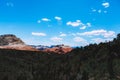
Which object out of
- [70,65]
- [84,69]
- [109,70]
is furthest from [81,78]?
[70,65]

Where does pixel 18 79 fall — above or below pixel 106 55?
below

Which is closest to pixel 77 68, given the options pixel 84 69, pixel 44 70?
pixel 84 69

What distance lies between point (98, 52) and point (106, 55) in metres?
7.57

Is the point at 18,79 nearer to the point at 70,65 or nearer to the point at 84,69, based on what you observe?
the point at 70,65

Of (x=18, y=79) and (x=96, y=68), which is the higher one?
(x=96, y=68)

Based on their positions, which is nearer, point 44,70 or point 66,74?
point 66,74

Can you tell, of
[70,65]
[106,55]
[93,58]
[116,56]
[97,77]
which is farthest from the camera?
[70,65]

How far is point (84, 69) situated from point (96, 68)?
14.9ft

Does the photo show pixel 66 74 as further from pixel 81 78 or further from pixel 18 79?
pixel 18 79

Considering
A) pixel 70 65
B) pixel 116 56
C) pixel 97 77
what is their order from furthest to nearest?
pixel 70 65
pixel 116 56
pixel 97 77

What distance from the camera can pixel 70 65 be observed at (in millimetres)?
78812

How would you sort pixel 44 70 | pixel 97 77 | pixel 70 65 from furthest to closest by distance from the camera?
pixel 44 70, pixel 70 65, pixel 97 77

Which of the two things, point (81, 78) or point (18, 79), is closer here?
point (81, 78)

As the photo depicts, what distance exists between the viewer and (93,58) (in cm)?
7175
